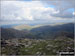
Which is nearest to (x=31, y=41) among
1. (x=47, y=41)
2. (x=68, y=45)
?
(x=47, y=41)

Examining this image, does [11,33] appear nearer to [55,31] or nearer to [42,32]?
[42,32]

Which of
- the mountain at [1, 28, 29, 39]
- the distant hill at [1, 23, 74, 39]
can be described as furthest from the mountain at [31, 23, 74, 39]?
the mountain at [1, 28, 29, 39]

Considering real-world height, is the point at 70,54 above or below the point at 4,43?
below

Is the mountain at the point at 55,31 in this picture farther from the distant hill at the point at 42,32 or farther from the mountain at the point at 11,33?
the mountain at the point at 11,33

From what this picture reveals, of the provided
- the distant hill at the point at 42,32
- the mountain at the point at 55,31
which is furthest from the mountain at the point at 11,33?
the mountain at the point at 55,31

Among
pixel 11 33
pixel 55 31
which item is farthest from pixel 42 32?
pixel 11 33

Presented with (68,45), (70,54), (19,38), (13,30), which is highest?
(13,30)

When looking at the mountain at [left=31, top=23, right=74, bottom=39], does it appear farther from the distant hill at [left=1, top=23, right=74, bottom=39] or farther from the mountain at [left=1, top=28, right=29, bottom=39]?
the mountain at [left=1, top=28, right=29, bottom=39]

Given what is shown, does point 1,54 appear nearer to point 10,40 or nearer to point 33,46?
point 10,40
